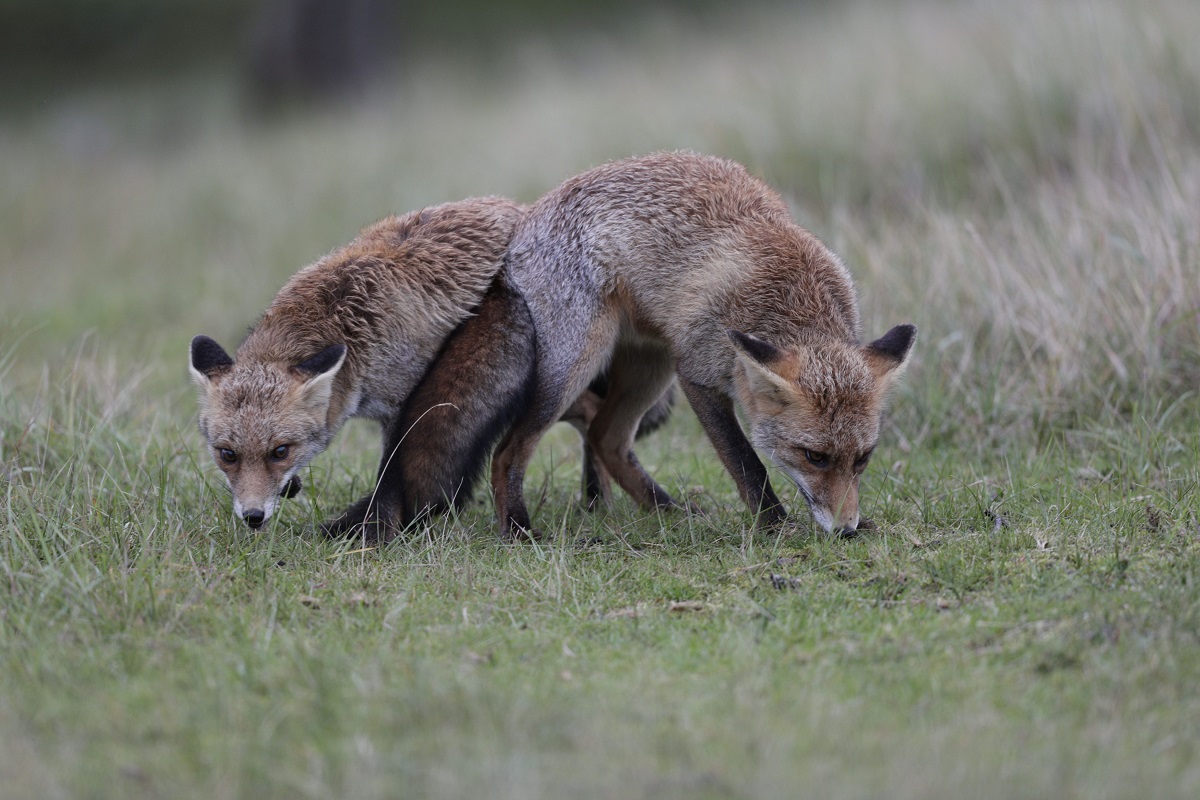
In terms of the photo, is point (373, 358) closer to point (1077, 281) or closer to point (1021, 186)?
point (1077, 281)

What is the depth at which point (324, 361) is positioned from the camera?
5.86 m

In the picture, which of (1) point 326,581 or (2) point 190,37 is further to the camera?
(2) point 190,37

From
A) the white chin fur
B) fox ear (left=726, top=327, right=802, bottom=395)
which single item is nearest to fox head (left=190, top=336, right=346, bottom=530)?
fox ear (left=726, top=327, right=802, bottom=395)

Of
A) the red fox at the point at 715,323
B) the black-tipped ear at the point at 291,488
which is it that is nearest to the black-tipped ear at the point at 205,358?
the black-tipped ear at the point at 291,488

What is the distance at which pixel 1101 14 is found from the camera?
10.8 m

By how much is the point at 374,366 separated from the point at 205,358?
84cm

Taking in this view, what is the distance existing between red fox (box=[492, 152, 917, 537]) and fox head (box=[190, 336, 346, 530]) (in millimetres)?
1008

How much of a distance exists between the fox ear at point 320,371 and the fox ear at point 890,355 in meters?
2.57

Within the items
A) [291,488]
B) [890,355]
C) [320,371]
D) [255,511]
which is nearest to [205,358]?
[320,371]

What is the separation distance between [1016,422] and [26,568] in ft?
17.4

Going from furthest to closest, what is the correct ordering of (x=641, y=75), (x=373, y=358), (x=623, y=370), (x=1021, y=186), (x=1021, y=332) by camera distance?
(x=641, y=75)
(x=1021, y=186)
(x=1021, y=332)
(x=623, y=370)
(x=373, y=358)

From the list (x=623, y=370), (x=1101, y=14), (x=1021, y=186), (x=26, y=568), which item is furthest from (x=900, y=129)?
(x=26, y=568)

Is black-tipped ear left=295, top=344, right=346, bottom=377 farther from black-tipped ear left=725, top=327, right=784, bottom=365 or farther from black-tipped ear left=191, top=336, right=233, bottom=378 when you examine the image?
black-tipped ear left=725, top=327, right=784, bottom=365

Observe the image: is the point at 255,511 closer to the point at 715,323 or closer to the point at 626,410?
the point at 626,410
